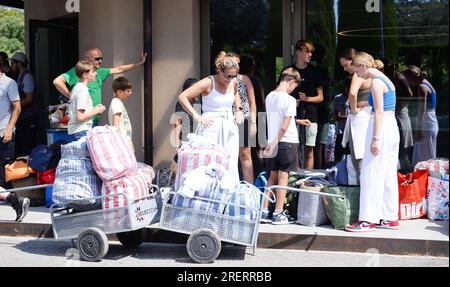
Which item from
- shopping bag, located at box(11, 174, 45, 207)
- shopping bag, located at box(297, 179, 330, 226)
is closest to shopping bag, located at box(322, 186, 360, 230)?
shopping bag, located at box(297, 179, 330, 226)

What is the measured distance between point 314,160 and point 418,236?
2.69 m

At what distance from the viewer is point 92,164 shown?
288 inches

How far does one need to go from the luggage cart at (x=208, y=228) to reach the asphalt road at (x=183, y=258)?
0.49ft

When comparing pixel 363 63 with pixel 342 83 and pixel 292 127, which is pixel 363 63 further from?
pixel 342 83

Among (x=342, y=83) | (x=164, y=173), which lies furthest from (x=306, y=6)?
(x=164, y=173)

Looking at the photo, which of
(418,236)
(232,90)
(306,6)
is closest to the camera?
(418,236)

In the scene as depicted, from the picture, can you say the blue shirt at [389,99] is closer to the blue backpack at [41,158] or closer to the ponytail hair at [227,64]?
the ponytail hair at [227,64]

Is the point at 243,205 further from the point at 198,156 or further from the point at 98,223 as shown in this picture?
the point at 98,223

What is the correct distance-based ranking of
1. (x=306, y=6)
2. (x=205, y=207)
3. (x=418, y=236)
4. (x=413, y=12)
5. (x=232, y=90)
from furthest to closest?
(x=306, y=6) < (x=413, y=12) < (x=232, y=90) < (x=418, y=236) < (x=205, y=207)

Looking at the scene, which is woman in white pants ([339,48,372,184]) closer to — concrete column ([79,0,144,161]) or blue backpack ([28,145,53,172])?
concrete column ([79,0,144,161])

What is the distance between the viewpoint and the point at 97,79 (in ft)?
30.8

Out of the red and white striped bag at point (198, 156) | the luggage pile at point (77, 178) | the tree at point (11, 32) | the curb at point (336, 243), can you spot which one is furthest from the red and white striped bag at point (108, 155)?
the tree at point (11, 32)

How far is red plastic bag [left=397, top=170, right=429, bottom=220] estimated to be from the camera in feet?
27.7

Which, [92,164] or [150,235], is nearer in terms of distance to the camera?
[92,164]
